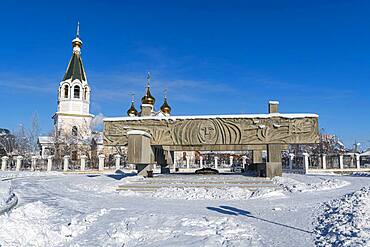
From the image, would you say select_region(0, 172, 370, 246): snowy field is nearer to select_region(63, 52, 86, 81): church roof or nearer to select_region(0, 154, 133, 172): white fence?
select_region(0, 154, 133, 172): white fence

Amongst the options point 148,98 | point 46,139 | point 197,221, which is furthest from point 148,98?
point 197,221

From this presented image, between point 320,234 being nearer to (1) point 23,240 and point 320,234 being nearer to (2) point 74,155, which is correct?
(1) point 23,240

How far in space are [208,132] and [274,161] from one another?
12.3ft

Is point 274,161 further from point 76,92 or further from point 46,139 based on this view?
point 46,139

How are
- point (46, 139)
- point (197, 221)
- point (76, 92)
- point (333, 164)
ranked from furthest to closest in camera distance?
point (46, 139)
point (76, 92)
point (333, 164)
point (197, 221)

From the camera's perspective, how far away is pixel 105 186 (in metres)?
15.0

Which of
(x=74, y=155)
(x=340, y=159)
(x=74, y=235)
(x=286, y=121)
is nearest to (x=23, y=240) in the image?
(x=74, y=235)

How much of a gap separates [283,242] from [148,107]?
1538 cm

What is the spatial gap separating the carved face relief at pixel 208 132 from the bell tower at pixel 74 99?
35.8 metres

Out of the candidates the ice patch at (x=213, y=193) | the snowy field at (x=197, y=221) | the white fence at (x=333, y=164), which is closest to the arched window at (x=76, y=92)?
the white fence at (x=333, y=164)

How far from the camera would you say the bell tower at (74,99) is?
164 feet

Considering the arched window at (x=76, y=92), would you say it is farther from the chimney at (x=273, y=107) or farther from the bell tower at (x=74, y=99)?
the chimney at (x=273, y=107)

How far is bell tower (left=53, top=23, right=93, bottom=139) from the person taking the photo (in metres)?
50.0

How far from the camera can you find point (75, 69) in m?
50.6
